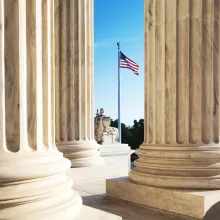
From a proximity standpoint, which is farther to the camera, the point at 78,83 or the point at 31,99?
the point at 78,83

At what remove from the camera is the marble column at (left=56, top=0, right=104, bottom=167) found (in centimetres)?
7394

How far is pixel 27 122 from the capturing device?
→ 94.4 ft

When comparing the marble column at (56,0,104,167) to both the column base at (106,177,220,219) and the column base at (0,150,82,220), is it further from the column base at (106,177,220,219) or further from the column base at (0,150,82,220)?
the column base at (0,150,82,220)

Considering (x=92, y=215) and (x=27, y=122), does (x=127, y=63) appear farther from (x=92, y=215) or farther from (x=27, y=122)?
(x=27, y=122)

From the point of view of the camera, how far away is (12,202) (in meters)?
26.7

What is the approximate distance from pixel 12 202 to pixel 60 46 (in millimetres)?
51783

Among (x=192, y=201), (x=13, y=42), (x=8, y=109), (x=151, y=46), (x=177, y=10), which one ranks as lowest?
(x=192, y=201)

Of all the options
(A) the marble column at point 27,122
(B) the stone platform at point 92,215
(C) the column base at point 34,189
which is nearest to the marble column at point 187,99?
(B) the stone platform at point 92,215

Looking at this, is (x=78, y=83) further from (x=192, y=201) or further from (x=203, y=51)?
(x=192, y=201)

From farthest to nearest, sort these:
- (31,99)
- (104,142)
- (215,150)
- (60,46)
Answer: (104,142) < (60,46) < (215,150) < (31,99)

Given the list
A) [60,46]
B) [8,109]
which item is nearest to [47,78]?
[8,109]

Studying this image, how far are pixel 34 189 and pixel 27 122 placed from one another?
5.25 meters

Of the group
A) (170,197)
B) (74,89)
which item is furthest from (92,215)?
(74,89)

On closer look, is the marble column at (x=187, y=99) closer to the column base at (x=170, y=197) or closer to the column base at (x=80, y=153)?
the column base at (x=170, y=197)
